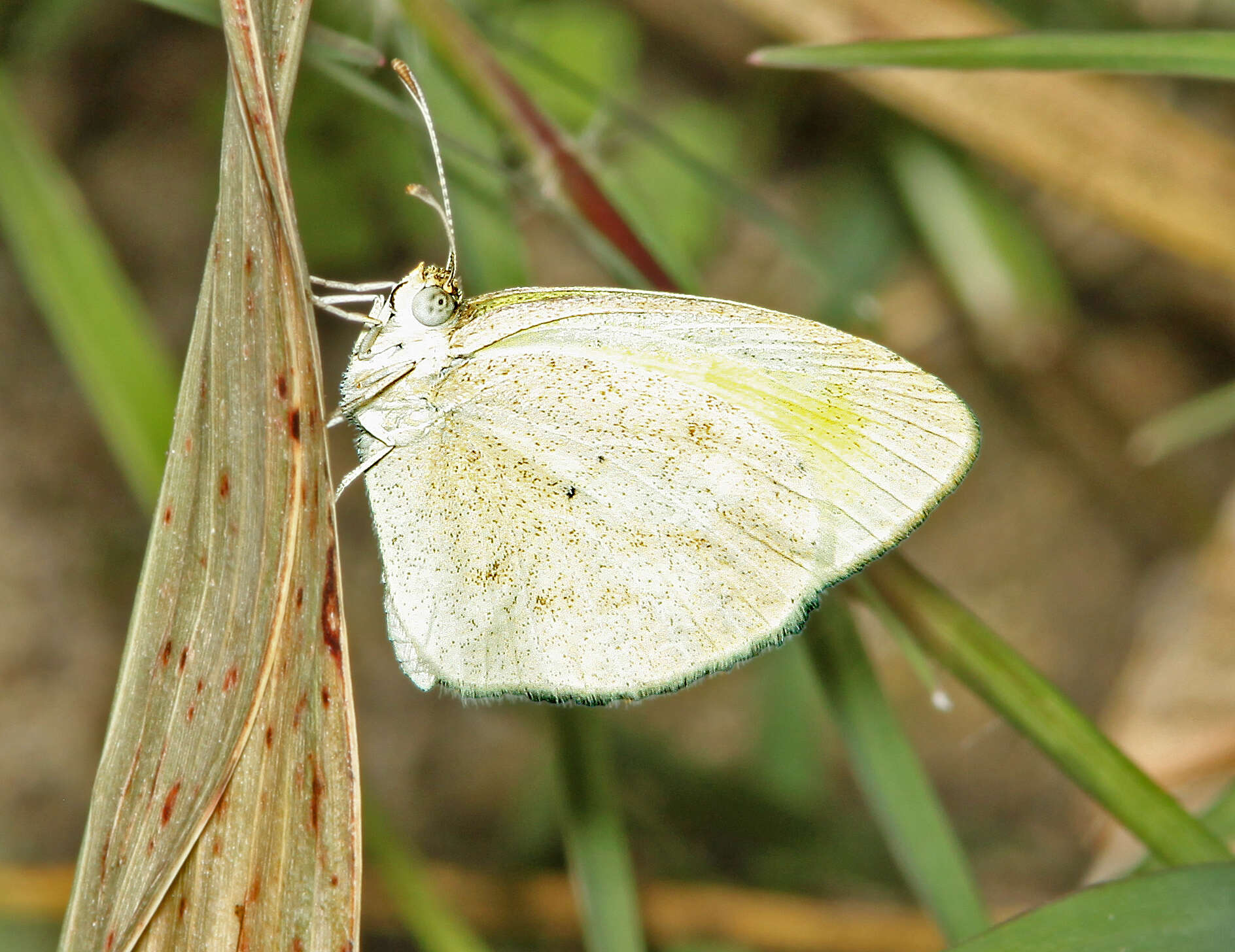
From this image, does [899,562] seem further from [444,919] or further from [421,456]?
[444,919]

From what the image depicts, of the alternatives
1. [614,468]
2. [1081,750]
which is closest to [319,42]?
[614,468]

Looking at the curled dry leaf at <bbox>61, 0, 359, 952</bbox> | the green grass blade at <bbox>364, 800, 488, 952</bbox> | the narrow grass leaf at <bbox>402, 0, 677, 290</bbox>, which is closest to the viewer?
the curled dry leaf at <bbox>61, 0, 359, 952</bbox>

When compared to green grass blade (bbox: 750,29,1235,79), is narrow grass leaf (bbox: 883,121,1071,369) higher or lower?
lower

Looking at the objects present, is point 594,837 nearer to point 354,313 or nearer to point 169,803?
point 169,803

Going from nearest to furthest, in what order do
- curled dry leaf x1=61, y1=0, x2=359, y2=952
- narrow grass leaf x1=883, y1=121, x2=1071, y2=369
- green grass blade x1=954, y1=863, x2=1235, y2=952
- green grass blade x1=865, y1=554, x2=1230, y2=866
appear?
curled dry leaf x1=61, y1=0, x2=359, y2=952
green grass blade x1=954, y1=863, x2=1235, y2=952
green grass blade x1=865, y1=554, x2=1230, y2=866
narrow grass leaf x1=883, y1=121, x2=1071, y2=369

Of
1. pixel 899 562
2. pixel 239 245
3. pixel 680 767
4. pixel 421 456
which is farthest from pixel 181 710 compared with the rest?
pixel 680 767

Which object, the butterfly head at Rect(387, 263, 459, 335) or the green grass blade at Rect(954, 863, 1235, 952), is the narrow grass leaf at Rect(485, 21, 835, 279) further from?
the green grass blade at Rect(954, 863, 1235, 952)

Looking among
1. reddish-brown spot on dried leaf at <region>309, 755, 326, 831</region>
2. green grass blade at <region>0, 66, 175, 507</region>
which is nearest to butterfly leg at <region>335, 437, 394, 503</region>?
green grass blade at <region>0, 66, 175, 507</region>
